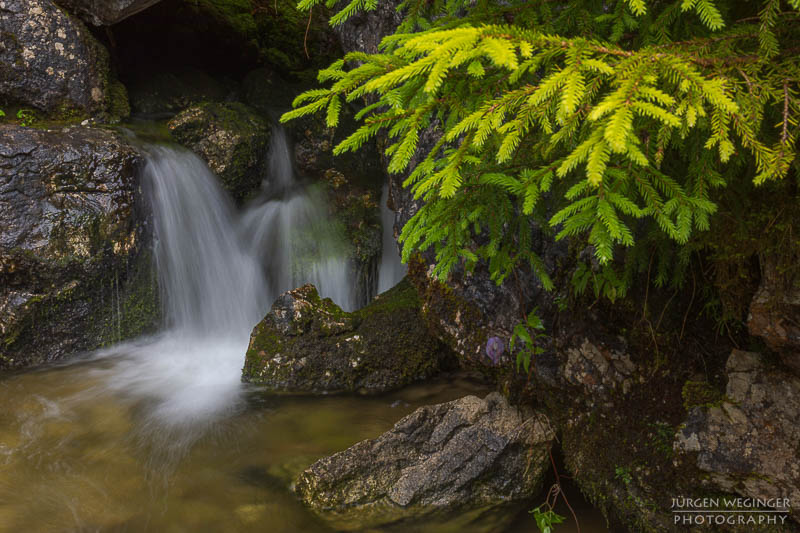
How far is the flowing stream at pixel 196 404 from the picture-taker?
3709 millimetres

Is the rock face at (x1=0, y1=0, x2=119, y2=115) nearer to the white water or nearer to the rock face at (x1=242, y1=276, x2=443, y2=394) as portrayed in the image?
the white water

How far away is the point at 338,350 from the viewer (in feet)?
17.8

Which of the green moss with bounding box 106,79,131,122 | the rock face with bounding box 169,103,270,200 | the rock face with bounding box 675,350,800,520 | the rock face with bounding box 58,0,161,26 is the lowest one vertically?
the rock face with bounding box 675,350,800,520

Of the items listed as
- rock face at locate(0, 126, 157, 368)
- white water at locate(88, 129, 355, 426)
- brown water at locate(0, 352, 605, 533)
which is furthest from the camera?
white water at locate(88, 129, 355, 426)

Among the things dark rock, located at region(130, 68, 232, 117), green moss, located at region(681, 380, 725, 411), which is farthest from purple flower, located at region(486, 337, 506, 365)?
dark rock, located at region(130, 68, 232, 117)

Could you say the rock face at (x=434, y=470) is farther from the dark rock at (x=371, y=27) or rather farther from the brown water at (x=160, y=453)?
the dark rock at (x=371, y=27)

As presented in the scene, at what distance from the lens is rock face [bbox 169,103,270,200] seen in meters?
7.57

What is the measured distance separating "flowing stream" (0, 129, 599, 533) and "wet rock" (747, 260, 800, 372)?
6.29ft

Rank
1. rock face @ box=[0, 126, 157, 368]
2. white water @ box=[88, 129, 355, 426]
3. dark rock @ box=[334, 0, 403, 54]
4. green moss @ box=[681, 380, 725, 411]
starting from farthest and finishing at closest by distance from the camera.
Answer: white water @ box=[88, 129, 355, 426], rock face @ box=[0, 126, 157, 368], dark rock @ box=[334, 0, 403, 54], green moss @ box=[681, 380, 725, 411]

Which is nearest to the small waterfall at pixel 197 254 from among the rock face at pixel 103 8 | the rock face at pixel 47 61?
the rock face at pixel 47 61

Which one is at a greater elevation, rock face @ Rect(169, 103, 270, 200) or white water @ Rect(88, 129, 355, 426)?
rock face @ Rect(169, 103, 270, 200)

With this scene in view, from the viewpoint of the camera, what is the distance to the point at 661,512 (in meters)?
2.90

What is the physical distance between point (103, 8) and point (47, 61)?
114 centimetres

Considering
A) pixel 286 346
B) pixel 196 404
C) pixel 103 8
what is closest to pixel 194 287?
pixel 196 404
